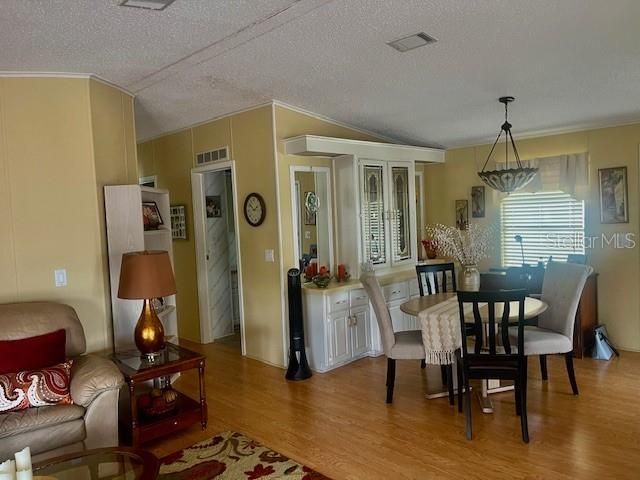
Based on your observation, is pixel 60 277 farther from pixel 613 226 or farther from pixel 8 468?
pixel 613 226

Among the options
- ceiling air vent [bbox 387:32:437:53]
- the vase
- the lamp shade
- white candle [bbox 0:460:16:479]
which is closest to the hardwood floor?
the vase

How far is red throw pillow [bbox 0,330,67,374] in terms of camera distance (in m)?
2.87

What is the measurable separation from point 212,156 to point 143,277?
2413mm

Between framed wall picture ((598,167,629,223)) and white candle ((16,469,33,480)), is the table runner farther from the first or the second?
white candle ((16,469,33,480))

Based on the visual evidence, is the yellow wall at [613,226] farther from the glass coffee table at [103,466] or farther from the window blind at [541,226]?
the glass coffee table at [103,466]

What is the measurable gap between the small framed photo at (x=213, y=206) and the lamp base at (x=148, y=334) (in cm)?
265

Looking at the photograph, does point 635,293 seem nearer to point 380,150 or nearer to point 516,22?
point 380,150

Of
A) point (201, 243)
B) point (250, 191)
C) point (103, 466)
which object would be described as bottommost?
point (103, 466)

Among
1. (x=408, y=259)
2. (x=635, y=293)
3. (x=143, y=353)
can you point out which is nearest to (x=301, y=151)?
(x=408, y=259)

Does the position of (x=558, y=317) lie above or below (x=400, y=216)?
below

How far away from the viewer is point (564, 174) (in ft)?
17.1

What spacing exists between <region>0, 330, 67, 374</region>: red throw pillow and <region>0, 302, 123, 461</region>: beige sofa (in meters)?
Result: 0.08

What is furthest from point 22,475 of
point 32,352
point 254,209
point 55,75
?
point 254,209

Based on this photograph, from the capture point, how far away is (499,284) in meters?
5.09
